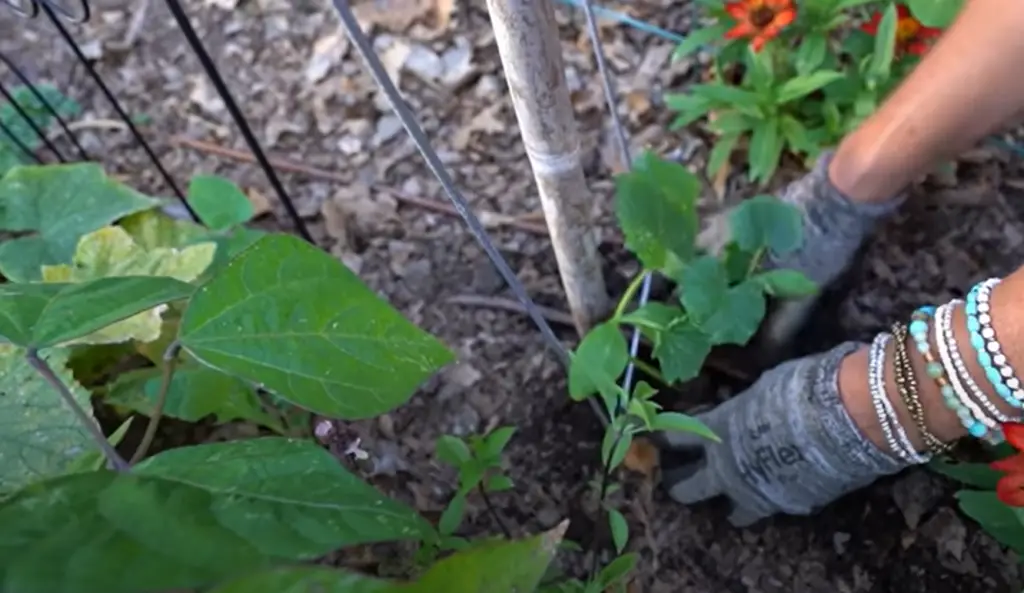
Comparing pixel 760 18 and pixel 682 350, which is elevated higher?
pixel 760 18

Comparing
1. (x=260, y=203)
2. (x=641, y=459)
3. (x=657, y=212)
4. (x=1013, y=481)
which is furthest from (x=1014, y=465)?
(x=260, y=203)

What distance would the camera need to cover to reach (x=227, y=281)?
1.50ft

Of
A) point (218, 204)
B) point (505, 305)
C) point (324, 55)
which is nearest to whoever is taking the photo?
point (218, 204)

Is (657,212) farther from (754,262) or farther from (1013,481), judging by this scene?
(1013,481)

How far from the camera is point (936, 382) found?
32.4 inches

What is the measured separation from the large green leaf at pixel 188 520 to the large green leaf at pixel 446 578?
0.03 meters

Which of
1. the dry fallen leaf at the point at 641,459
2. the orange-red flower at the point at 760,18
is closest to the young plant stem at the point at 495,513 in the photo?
the dry fallen leaf at the point at 641,459

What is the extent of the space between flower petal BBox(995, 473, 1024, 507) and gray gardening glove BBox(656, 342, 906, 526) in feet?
0.55

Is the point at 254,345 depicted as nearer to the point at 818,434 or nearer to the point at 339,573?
the point at 339,573

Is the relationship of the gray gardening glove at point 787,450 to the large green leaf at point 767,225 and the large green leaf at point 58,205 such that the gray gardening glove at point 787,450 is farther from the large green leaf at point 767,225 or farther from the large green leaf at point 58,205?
the large green leaf at point 58,205

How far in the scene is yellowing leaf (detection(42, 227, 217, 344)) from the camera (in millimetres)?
911

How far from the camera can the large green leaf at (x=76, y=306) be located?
0.42 meters

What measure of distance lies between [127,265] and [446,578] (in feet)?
2.54

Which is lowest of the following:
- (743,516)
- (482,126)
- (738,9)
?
(743,516)
